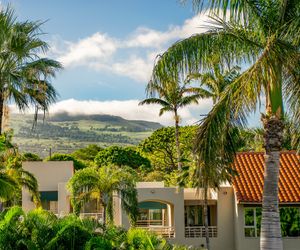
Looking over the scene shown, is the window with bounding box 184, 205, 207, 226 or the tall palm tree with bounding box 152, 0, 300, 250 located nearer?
the tall palm tree with bounding box 152, 0, 300, 250

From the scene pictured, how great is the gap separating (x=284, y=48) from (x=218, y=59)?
2014mm

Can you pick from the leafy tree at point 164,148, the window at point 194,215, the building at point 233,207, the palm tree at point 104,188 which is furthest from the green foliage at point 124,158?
the palm tree at point 104,188

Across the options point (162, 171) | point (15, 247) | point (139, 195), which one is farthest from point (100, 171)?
point (162, 171)

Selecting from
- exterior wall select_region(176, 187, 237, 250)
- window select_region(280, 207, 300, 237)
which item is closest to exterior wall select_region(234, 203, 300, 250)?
window select_region(280, 207, 300, 237)

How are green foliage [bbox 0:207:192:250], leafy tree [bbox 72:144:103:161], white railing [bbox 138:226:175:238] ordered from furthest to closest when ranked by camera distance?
leafy tree [bbox 72:144:103:161], white railing [bbox 138:226:175:238], green foliage [bbox 0:207:192:250]

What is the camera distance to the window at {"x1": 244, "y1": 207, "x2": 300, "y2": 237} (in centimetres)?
3064

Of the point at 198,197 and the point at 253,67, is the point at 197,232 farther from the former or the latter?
the point at 253,67

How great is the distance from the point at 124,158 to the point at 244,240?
142ft

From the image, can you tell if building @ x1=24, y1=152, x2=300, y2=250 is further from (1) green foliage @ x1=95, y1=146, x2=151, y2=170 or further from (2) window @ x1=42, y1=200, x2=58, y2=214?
(1) green foliage @ x1=95, y1=146, x2=151, y2=170

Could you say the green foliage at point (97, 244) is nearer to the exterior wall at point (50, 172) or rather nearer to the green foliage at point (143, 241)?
the green foliage at point (143, 241)

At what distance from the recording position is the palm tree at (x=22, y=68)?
18094mm

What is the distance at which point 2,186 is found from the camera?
17.3 m

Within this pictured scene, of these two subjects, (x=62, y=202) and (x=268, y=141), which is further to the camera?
(x=62, y=202)

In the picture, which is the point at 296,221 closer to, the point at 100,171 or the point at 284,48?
the point at 100,171
